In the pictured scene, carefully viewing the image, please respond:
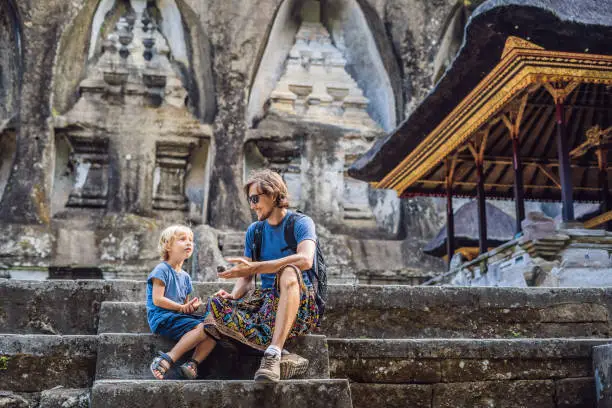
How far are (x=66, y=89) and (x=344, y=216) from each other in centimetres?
490

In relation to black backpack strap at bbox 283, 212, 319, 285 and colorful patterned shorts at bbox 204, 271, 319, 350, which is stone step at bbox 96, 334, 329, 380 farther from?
black backpack strap at bbox 283, 212, 319, 285

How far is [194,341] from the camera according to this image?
125 inches

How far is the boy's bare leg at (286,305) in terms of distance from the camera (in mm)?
3041

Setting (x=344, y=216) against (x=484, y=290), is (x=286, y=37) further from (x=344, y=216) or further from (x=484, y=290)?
(x=484, y=290)

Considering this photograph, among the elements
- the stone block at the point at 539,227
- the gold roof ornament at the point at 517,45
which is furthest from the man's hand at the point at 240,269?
the gold roof ornament at the point at 517,45

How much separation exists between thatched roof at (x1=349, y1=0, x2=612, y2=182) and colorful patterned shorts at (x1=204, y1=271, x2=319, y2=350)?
3951 millimetres

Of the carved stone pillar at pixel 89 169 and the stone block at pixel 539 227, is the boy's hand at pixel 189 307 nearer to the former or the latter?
the stone block at pixel 539 227

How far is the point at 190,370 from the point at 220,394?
259 mm

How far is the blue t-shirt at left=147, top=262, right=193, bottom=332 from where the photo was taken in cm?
337

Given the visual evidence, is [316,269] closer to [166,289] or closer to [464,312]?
[166,289]

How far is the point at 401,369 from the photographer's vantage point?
11.5 ft

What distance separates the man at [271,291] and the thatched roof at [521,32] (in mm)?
3742

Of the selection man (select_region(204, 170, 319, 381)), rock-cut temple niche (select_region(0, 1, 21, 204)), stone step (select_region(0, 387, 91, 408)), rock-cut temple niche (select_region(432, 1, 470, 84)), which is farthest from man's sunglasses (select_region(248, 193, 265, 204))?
rock-cut temple niche (select_region(432, 1, 470, 84))

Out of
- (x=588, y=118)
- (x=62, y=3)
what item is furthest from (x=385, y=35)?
(x=62, y=3)
